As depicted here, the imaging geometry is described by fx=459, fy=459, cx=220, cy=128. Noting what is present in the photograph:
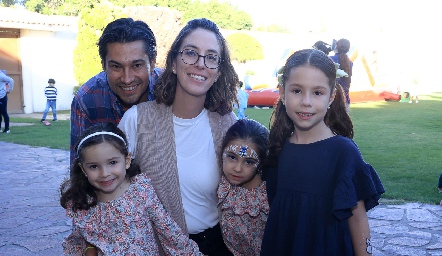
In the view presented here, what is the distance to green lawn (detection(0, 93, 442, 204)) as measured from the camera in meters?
6.45

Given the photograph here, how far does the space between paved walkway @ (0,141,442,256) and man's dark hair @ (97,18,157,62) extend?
2676 mm

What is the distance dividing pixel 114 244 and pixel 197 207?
46cm

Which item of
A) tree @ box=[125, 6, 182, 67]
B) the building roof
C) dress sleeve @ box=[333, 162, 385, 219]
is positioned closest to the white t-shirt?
dress sleeve @ box=[333, 162, 385, 219]

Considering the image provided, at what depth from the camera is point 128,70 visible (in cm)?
256

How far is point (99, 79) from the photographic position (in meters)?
2.82

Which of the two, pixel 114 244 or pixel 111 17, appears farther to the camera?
pixel 111 17

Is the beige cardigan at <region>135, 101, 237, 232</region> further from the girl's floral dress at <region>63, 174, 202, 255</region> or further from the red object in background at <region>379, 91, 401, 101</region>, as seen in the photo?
the red object in background at <region>379, 91, 401, 101</region>

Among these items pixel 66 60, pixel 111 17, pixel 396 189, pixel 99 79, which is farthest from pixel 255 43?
pixel 99 79

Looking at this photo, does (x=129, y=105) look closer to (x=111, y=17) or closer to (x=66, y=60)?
(x=111, y=17)

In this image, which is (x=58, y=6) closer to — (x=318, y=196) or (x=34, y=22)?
(x=34, y=22)

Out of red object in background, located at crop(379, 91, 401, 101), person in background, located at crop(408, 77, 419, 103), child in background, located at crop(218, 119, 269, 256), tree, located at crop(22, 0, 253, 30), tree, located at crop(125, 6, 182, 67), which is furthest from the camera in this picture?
tree, located at crop(22, 0, 253, 30)

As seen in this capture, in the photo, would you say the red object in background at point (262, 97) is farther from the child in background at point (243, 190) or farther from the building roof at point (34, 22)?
the child in background at point (243, 190)

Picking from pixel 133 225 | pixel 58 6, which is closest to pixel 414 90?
pixel 133 225

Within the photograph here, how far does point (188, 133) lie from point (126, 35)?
656 millimetres
